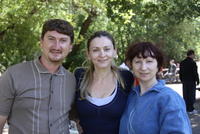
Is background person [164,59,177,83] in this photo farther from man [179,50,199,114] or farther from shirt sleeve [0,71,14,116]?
shirt sleeve [0,71,14,116]

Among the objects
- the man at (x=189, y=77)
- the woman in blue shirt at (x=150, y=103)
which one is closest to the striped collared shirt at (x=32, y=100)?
the woman in blue shirt at (x=150, y=103)

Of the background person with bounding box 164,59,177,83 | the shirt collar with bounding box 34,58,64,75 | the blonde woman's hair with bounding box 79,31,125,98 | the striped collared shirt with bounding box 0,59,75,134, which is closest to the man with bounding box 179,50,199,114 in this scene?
the blonde woman's hair with bounding box 79,31,125,98

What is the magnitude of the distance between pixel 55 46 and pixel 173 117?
114cm

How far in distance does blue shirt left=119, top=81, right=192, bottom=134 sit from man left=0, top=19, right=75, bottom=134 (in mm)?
573

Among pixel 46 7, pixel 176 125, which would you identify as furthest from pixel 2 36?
pixel 176 125

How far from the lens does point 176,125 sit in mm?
2383

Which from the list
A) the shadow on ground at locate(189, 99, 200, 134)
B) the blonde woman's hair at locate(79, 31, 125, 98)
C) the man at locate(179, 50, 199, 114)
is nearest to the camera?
the blonde woman's hair at locate(79, 31, 125, 98)

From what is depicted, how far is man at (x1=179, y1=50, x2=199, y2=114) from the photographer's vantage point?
10875 millimetres

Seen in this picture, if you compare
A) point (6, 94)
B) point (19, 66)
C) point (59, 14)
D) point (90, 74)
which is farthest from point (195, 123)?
point (6, 94)

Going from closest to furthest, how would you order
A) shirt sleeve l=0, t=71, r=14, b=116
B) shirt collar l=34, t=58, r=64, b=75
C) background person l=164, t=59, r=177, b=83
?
shirt sleeve l=0, t=71, r=14, b=116 → shirt collar l=34, t=58, r=64, b=75 → background person l=164, t=59, r=177, b=83

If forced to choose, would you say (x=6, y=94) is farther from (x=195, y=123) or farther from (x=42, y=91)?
(x=195, y=123)

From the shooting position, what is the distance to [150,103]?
2574 mm

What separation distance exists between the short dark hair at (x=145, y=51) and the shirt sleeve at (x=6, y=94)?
3.13 feet

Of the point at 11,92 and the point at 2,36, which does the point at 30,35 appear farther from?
the point at 11,92
